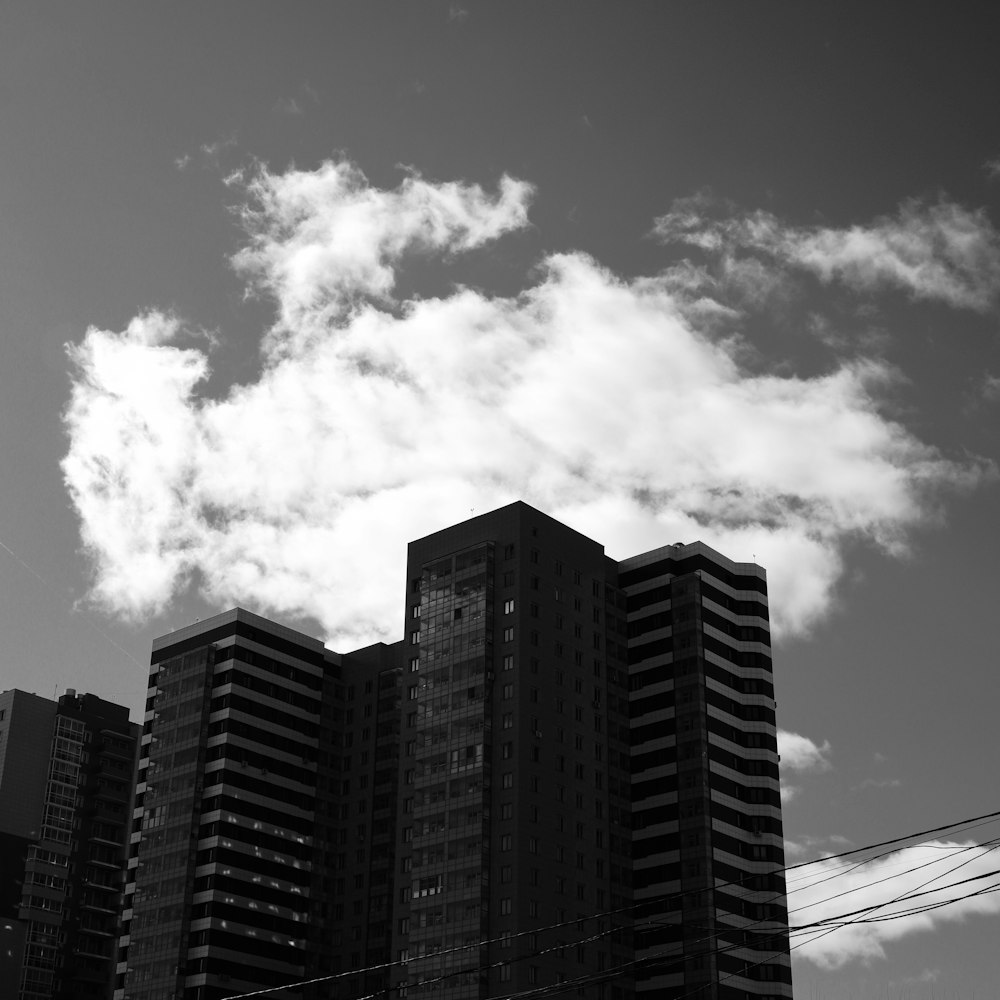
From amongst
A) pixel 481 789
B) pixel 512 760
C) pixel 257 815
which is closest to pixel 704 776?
pixel 512 760

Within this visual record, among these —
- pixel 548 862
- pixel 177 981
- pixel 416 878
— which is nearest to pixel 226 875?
pixel 177 981

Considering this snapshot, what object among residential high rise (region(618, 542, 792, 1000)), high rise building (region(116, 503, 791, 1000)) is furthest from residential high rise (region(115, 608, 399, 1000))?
residential high rise (region(618, 542, 792, 1000))

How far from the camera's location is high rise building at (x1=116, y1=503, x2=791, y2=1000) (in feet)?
474

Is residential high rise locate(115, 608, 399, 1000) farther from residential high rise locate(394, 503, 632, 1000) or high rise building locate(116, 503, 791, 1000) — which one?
residential high rise locate(394, 503, 632, 1000)

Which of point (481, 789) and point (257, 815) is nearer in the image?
point (481, 789)

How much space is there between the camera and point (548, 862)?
14412 cm

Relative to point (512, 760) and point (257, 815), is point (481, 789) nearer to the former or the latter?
point (512, 760)

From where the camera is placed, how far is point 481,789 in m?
146

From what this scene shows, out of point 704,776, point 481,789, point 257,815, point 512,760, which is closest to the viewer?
point 481,789

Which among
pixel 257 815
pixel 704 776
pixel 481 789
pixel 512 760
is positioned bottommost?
pixel 481 789

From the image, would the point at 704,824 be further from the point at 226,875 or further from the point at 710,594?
the point at 226,875

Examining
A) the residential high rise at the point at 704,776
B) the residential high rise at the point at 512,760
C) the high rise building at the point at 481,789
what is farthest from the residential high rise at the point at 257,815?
the residential high rise at the point at 704,776

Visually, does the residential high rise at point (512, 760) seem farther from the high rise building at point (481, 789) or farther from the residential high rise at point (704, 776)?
the residential high rise at point (704, 776)

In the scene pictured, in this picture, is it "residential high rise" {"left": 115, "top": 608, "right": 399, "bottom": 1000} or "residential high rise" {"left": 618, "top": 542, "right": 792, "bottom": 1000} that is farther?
"residential high rise" {"left": 115, "top": 608, "right": 399, "bottom": 1000}
